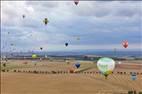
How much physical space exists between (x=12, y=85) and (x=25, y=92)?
734 cm

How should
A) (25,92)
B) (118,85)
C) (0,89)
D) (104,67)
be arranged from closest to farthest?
(104,67)
(25,92)
(0,89)
(118,85)

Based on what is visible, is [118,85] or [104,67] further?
[118,85]

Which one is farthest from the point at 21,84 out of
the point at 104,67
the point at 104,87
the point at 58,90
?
the point at 104,67

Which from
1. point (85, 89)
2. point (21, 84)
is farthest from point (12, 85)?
point (85, 89)

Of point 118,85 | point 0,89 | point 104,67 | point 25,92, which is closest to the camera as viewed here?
point 104,67

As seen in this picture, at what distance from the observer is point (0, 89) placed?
1695 inches

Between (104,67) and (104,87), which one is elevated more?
(104,67)

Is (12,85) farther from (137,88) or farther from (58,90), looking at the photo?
(137,88)

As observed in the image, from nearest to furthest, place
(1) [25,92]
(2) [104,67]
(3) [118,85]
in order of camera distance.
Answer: (2) [104,67] → (1) [25,92] → (3) [118,85]

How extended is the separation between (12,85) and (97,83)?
11.4m

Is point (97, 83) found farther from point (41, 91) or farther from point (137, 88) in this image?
point (41, 91)

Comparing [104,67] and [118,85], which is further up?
[104,67]

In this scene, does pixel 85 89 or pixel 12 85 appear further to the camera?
pixel 12 85

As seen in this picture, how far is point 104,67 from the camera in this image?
1294 inches
